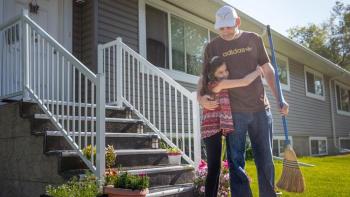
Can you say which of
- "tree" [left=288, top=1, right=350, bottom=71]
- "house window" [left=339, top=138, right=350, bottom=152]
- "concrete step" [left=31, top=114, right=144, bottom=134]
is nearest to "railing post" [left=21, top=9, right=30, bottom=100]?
"concrete step" [left=31, top=114, right=144, bottom=134]

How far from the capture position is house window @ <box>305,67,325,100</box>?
1495 cm

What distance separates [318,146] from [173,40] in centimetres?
995

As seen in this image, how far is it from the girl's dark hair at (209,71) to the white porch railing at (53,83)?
3.84ft

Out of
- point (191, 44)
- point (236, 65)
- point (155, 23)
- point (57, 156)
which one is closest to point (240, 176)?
point (236, 65)

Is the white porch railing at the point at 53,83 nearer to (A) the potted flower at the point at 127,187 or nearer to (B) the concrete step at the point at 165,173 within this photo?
(A) the potted flower at the point at 127,187

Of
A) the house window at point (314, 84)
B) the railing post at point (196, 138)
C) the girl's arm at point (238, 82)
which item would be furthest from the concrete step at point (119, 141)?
the house window at point (314, 84)

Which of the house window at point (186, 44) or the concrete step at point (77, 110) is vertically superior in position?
the house window at point (186, 44)

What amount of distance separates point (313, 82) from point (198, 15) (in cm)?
847

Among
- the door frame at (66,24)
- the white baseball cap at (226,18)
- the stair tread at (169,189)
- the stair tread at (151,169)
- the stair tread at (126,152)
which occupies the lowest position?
the stair tread at (169,189)

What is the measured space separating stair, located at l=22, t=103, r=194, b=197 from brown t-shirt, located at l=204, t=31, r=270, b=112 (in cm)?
138

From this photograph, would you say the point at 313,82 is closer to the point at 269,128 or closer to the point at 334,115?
the point at 334,115

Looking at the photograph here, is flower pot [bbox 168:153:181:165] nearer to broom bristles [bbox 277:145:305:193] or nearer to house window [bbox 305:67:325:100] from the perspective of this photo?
broom bristles [bbox 277:145:305:193]

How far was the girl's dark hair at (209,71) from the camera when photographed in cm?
287


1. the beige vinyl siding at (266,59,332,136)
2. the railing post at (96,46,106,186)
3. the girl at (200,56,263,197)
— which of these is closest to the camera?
the girl at (200,56,263,197)
